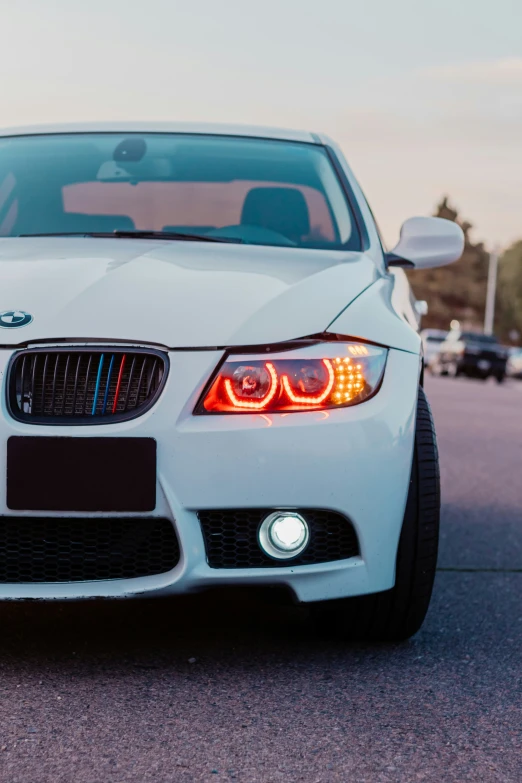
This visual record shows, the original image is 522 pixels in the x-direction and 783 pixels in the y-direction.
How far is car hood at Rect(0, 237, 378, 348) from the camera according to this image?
2.99 m

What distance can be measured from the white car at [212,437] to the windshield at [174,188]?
813mm

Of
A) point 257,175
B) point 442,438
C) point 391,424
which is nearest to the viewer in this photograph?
point 391,424

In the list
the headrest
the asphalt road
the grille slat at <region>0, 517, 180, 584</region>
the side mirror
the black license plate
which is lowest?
the asphalt road

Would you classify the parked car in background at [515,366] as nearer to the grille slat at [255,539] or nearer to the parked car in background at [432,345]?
the parked car in background at [432,345]

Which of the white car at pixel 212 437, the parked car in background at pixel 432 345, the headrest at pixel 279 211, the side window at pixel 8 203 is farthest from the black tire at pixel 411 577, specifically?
the parked car in background at pixel 432 345

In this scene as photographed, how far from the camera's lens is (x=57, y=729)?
2.69 metres

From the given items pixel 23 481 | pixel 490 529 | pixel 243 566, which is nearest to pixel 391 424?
pixel 243 566

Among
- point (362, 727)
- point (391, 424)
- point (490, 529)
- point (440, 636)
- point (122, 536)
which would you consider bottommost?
point (490, 529)

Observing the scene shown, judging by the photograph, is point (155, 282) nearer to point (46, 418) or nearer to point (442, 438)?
point (46, 418)

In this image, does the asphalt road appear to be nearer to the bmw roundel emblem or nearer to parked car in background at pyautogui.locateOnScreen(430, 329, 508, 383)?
the bmw roundel emblem

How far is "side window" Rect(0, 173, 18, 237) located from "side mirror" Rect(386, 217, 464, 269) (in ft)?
4.36

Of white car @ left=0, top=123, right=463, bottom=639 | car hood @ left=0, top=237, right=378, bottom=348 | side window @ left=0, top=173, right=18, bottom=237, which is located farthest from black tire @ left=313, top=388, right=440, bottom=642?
side window @ left=0, top=173, right=18, bottom=237

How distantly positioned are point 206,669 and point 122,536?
17.9 inches

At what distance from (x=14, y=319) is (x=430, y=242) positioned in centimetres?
182
